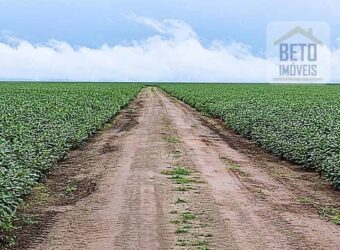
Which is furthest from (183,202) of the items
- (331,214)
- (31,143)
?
(31,143)

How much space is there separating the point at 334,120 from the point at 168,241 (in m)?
12.7

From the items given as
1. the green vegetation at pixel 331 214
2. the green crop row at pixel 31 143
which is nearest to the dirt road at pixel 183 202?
the green vegetation at pixel 331 214

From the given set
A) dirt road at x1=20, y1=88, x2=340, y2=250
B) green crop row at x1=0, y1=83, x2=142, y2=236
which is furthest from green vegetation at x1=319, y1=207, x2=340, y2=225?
green crop row at x1=0, y1=83, x2=142, y2=236

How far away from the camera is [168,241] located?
820cm

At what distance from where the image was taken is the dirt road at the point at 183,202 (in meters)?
8.46

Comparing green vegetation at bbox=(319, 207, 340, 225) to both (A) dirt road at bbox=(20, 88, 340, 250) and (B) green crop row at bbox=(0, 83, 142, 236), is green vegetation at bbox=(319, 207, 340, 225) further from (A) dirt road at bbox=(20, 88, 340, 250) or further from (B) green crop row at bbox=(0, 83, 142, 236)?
(B) green crop row at bbox=(0, 83, 142, 236)

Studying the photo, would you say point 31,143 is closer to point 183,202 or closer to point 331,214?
point 183,202

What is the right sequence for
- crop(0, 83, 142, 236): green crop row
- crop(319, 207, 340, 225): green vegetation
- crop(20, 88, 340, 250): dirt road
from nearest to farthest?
crop(20, 88, 340, 250): dirt road < crop(0, 83, 142, 236): green crop row < crop(319, 207, 340, 225): green vegetation

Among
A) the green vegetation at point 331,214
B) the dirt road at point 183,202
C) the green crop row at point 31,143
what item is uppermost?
the green crop row at point 31,143

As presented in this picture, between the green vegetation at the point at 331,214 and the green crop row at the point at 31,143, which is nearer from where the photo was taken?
the green crop row at the point at 31,143

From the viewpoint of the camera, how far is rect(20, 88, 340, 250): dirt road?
27.8 feet

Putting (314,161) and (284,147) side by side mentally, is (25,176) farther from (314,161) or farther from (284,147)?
(284,147)

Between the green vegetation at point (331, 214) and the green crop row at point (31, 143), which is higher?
the green crop row at point (31, 143)

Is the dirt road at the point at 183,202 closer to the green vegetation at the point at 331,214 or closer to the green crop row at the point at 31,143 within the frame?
the green vegetation at the point at 331,214
